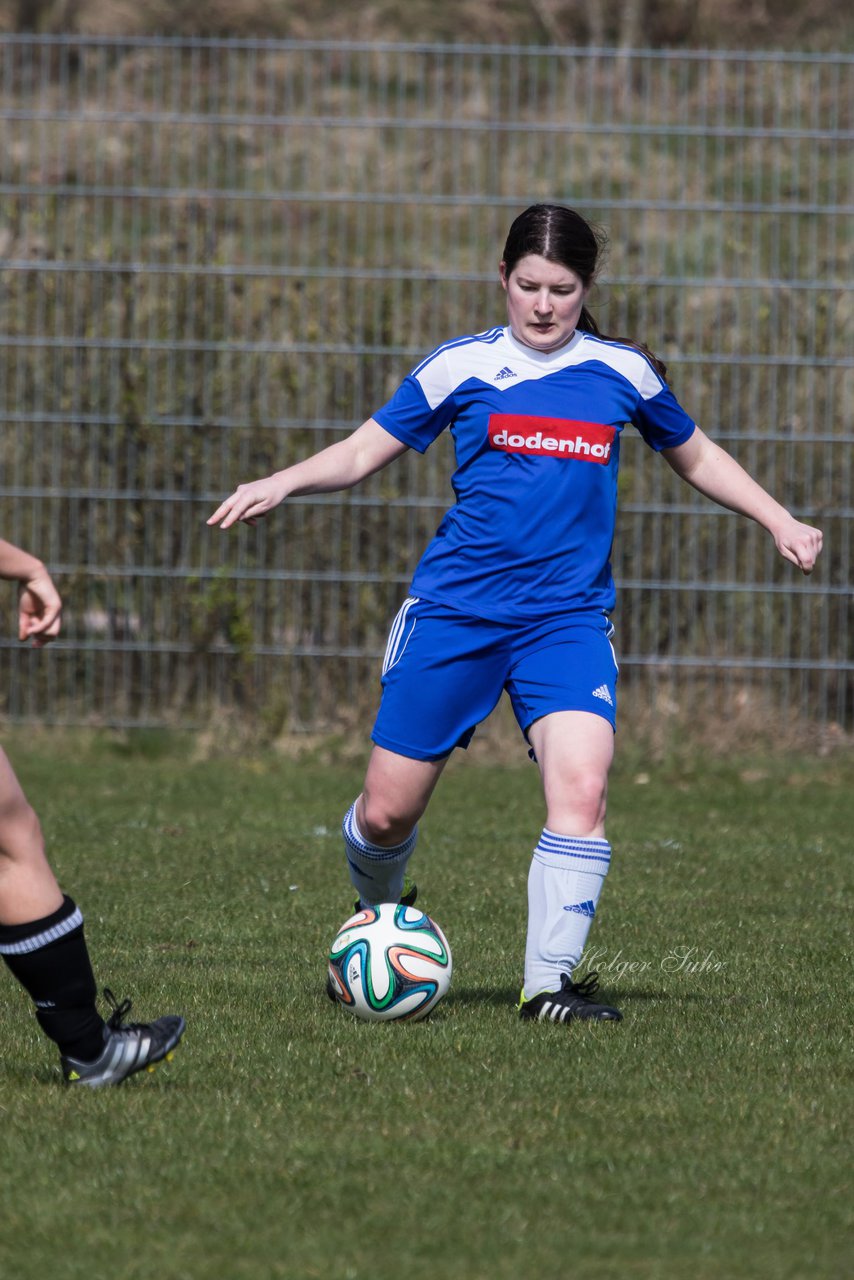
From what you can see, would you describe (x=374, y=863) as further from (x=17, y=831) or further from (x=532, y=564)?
(x=17, y=831)

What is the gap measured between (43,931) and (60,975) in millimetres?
109

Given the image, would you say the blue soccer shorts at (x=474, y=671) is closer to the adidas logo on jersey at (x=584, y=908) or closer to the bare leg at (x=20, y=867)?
the adidas logo on jersey at (x=584, y=908)

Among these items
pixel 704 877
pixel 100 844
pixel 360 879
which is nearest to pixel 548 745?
pixel 360 879

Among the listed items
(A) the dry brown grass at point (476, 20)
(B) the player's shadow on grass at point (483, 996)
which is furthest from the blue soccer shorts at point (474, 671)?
(A) the dry brown grass at point (476, 20)

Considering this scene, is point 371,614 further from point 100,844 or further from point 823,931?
point 823,931

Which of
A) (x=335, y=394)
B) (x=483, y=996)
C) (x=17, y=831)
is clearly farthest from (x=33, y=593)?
(x=335, y=394)

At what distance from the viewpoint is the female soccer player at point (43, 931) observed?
3930 millimetres

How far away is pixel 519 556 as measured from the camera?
4996 mm

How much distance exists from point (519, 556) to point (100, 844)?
337cm

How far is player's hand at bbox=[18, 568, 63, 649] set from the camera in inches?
155

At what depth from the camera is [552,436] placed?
197 inches

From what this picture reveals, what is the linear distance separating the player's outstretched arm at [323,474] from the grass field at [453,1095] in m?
1.32

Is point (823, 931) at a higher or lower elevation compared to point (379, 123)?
lower

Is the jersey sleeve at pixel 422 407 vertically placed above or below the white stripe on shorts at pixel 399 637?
above
